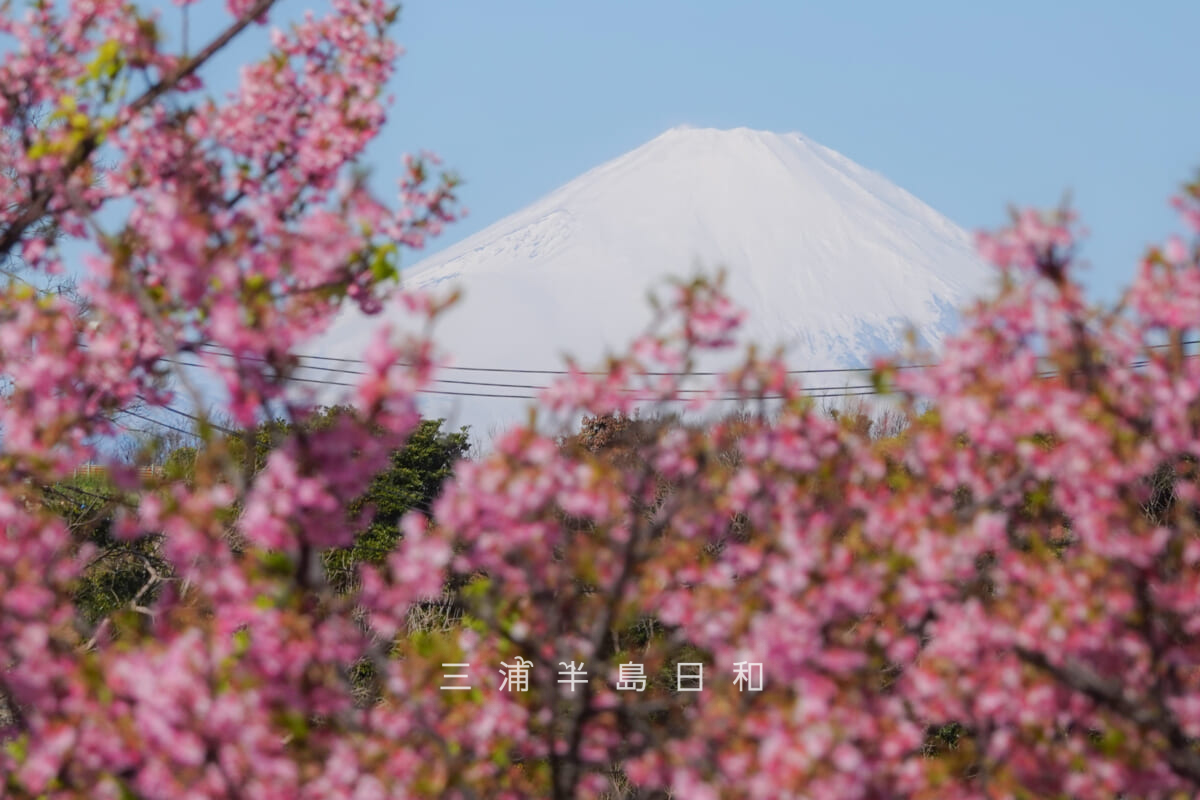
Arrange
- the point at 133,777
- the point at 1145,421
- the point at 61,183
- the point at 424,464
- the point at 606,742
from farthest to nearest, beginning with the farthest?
the point at 424,464 → the point at 61,183 → the point at 606,742 → the point at 133,777 → the point at 1145,421

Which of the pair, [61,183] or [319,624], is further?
A: [61,183]

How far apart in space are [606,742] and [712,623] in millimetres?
829

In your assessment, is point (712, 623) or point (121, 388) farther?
point (121, 388)

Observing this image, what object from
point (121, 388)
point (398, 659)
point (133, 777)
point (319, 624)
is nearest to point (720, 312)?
point (319, 624)

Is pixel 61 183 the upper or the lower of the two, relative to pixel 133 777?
upper

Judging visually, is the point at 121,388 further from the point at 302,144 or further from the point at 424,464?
the point at 424,464

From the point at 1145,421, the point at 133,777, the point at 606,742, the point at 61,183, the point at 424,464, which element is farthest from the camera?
the point at 424,464

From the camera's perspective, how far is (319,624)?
3.84 metres

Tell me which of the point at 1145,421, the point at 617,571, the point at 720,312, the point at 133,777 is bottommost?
the point at 133,777

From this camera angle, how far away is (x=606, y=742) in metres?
4.34

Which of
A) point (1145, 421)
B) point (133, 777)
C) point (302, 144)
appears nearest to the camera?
point (1145, 421)

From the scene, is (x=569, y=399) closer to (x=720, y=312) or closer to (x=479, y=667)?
(x=720, y=312)

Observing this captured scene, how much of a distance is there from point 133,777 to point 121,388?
75.2 inches

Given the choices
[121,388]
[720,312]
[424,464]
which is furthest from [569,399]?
[424,464]
